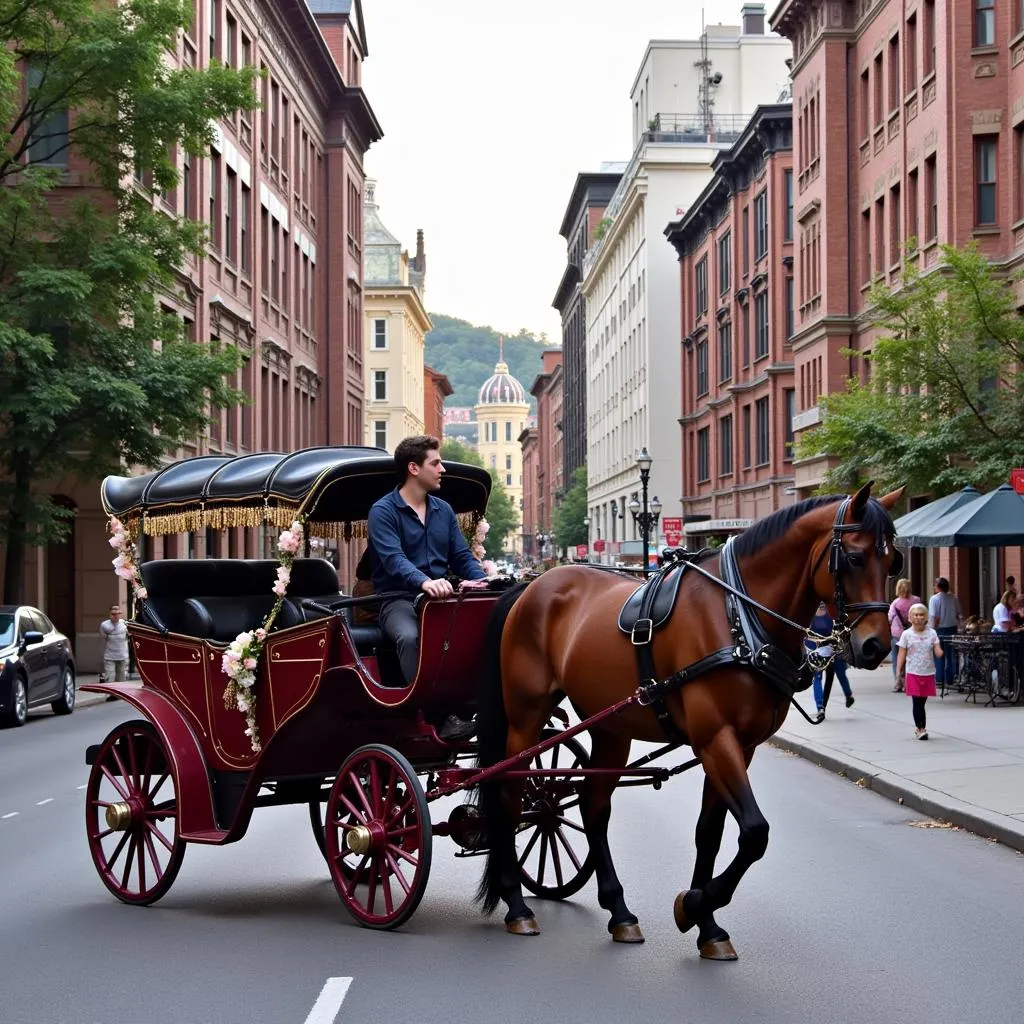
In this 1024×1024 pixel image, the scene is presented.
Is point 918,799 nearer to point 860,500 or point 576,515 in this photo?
point 860,500

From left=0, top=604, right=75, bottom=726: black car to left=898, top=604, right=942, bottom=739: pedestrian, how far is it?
41.2ft

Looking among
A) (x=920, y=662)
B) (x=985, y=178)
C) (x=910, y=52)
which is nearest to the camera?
(x=920, y=662)

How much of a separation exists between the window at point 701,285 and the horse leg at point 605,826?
215ft

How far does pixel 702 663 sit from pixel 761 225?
179 ft

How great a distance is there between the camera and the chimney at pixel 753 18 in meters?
95.1

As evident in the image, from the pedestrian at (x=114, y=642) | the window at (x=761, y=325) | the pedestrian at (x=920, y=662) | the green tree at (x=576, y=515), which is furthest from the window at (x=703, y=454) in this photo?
the pedestrian at (x=920, y=662)

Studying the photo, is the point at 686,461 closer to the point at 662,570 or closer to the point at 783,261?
the point at 783,261

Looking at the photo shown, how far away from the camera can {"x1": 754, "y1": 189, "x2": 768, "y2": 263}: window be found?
59.3 m

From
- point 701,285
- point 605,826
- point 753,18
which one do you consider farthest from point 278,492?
point 753,18

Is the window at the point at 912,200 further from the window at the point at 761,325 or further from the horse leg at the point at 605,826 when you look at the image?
the horse leg at the point at 605,826

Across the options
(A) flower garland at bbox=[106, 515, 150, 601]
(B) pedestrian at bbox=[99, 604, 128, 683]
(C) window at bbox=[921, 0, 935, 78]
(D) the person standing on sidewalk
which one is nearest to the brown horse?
(A) flower garland at bbox=[106, 515, 150, 601]

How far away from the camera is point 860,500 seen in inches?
286

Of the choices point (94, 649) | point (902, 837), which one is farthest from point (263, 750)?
point (94, 649)

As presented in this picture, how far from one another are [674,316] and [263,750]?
76396 mm
